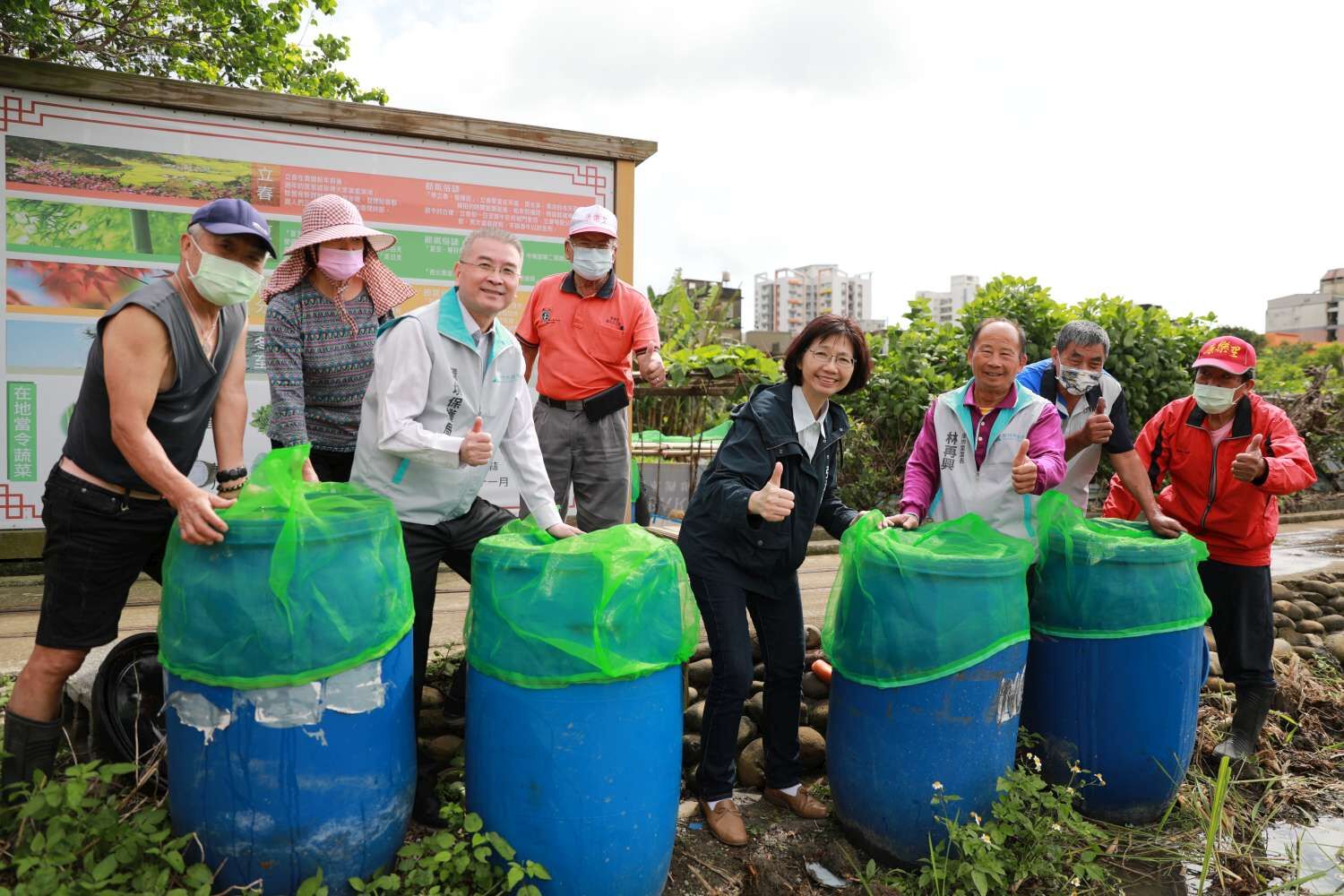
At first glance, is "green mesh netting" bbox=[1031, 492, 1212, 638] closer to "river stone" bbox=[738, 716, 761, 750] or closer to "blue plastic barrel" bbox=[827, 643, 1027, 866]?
"blue plastic barrel" bbox=[827, 643, 1027, 866]

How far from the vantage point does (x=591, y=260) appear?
3.81 m

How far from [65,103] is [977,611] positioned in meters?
4.97

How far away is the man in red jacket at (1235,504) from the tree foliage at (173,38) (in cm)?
915

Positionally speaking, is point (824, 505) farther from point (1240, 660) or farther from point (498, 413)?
point (1240, 660)

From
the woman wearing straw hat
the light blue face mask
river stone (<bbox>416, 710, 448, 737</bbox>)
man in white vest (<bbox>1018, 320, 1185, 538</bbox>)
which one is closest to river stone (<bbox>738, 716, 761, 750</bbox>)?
river stone (<bbox>416, 710, 448, 737</bbox>)

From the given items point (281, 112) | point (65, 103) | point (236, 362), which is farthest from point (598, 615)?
point (65, 103)

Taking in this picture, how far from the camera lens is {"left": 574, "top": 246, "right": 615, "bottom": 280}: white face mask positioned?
3.80 metres

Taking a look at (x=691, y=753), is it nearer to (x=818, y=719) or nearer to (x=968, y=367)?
(x=818, y=719)

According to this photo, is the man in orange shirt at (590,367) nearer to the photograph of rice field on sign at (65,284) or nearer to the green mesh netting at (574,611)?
the green mesh netting at (574,611)

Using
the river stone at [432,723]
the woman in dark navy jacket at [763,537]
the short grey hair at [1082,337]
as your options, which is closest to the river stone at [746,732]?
the woman in dark navy jacket at [763,537]

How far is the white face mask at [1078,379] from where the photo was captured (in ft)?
11.0

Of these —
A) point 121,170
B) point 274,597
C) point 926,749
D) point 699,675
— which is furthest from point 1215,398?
point 121,170

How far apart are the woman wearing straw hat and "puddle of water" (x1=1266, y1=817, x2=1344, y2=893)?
361 cm

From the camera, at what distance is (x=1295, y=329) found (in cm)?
7425
